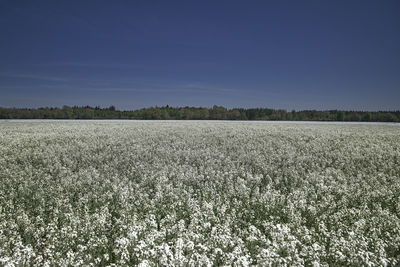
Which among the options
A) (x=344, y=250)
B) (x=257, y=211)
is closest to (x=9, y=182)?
(x=257, y=211)

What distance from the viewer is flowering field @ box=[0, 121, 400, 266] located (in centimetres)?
522

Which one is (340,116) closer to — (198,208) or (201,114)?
(201,114)

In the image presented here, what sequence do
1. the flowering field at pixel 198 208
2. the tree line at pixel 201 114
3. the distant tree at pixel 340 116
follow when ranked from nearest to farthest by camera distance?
the flowering field at pixel 198 208 < the tree line at pixel 201 114 < the distant tree at pixel 340 116

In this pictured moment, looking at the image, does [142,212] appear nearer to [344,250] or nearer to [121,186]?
[121,186]

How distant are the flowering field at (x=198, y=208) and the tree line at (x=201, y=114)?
5275cm

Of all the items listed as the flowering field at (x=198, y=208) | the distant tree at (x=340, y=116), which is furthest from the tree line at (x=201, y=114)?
the flowering field at (x=198, y=208)

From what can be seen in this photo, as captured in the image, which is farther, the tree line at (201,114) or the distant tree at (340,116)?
the distant tree at (340,116)

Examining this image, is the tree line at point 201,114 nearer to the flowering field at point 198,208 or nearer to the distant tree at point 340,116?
the distant tree at point 340,116

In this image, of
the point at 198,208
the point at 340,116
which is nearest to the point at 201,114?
the point at 340,116

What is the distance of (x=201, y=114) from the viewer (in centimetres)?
7725

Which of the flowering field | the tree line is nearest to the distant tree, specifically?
the tree line

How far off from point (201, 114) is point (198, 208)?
229ft

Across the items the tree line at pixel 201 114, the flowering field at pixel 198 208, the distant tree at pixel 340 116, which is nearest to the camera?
the flowering field at pixel 198 208

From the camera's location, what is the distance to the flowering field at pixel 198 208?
17.1 ft
